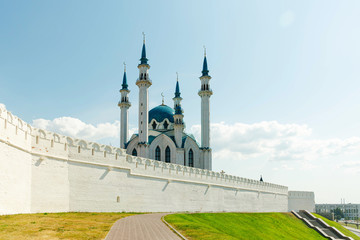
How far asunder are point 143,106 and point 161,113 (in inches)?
524

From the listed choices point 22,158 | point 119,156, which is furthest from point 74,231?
point 119,156

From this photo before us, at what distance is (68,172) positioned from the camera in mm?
23109

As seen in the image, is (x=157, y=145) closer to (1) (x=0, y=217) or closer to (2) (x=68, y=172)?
(2) (x=68, y=172)

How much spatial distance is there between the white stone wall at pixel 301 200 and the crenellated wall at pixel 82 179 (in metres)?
29.7

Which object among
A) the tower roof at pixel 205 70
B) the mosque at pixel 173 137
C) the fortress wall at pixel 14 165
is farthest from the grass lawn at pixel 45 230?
the tower roof at pixel 205 70

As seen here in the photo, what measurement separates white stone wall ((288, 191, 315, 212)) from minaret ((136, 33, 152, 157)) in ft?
101

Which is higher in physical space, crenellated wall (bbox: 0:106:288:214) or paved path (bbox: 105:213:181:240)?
crenellated wall (bbox: 0:106:288:214)

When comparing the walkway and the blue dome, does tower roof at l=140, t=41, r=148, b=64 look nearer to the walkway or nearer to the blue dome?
the blue dome

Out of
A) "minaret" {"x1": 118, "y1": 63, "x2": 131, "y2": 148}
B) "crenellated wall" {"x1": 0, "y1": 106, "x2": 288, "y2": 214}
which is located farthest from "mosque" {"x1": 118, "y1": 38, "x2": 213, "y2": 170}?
"crenellated wall" {"x1": 0, "y1": 106, "x2": 288, "y2": 214}

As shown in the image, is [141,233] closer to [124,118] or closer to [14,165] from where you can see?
[14,165]

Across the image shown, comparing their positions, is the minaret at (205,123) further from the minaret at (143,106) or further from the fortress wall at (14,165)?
the fortress wall at (14,165)

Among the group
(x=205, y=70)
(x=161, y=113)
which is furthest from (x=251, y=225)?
(x=161, y=113)

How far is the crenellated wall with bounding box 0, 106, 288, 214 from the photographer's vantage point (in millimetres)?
18297

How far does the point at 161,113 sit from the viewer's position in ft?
202
